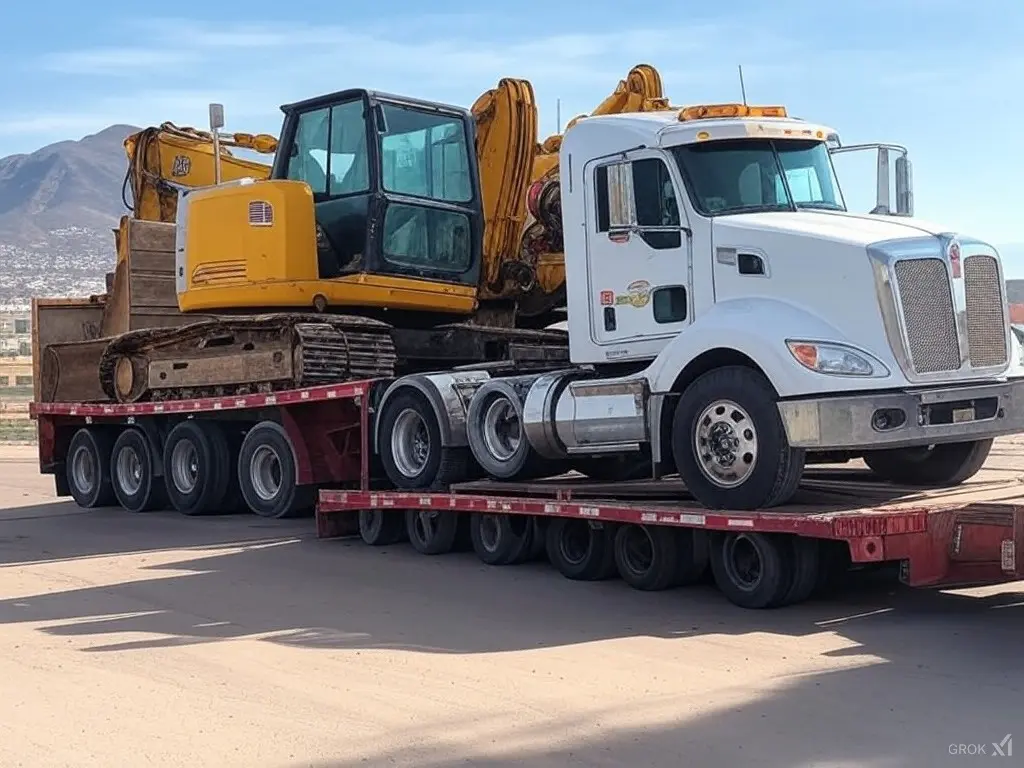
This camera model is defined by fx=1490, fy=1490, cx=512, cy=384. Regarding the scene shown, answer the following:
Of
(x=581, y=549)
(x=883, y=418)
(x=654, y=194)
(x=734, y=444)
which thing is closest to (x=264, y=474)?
(x=581, y=549)

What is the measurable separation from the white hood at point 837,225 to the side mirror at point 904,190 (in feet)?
1.44

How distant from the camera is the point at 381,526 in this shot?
14273mm

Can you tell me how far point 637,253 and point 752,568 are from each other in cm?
264

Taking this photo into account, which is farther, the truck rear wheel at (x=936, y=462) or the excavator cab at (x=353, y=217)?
the excavator cab at (x=353, y=217)

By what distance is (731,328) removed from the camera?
10367mm

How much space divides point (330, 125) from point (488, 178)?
2.20m

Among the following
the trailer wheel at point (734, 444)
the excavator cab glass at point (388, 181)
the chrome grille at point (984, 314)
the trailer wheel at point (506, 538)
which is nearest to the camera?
the trailer wheel at point (734, 444)

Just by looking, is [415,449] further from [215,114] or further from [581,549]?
[215,114]

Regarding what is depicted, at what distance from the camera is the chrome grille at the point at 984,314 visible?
404 inches

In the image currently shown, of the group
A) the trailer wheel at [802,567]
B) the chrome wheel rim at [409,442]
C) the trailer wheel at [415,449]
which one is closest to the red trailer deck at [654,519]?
the trailer wheel at [802,567]

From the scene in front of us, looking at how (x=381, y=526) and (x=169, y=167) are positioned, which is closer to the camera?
(x=381, y=526)

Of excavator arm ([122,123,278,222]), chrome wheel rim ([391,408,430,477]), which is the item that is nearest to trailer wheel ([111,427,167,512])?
excavator arm ([122,123,278,222])

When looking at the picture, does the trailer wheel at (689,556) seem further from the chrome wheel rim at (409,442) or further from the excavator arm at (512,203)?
the excavator arm at (512,203)

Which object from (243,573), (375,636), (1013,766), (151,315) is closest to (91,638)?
Result: (375,636)
